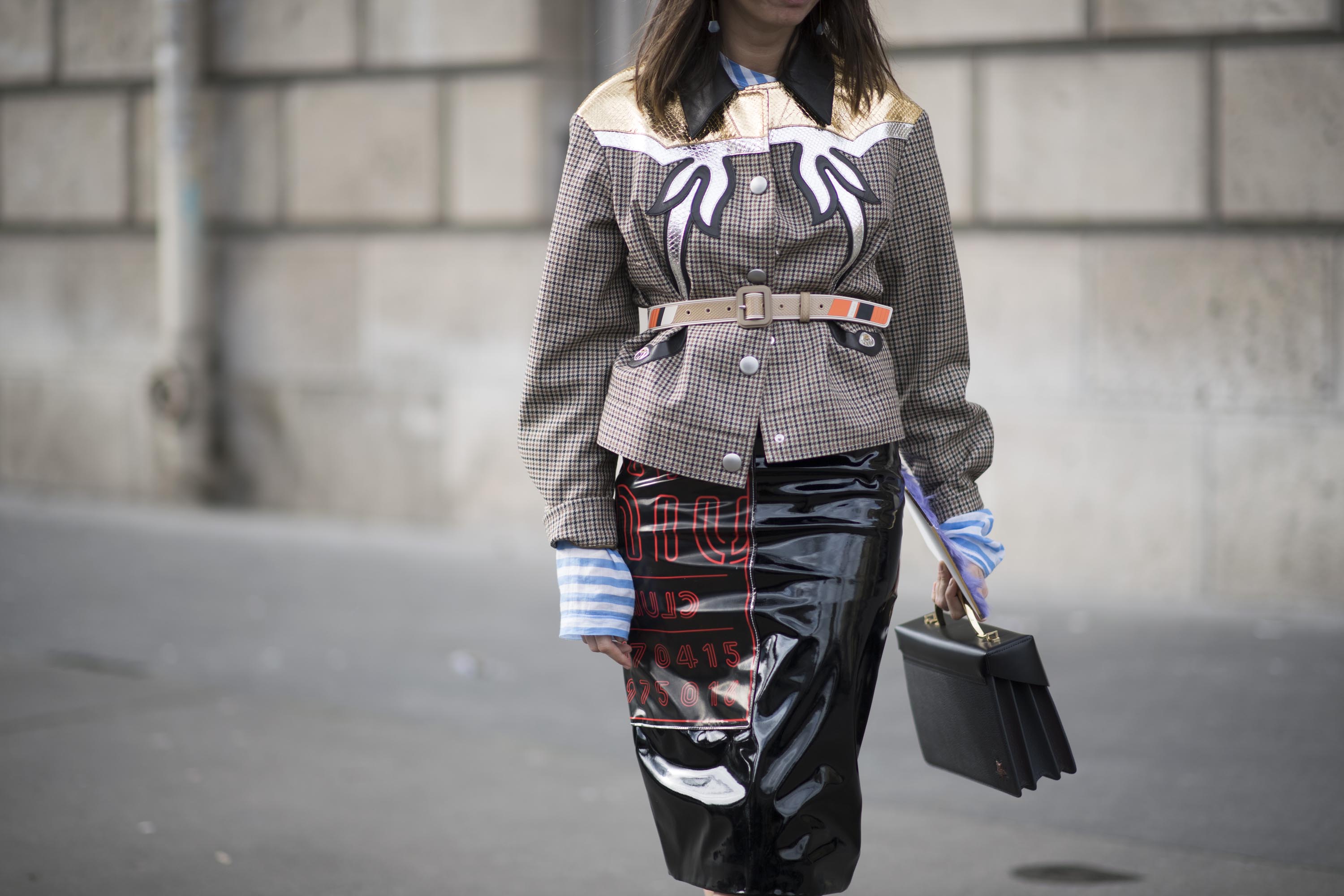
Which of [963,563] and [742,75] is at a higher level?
[742,75]

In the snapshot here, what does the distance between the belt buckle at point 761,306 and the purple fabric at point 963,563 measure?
16.2 inches

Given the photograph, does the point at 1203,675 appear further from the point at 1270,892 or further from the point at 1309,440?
the point at 1270,892

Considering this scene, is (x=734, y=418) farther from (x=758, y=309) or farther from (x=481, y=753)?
(x=481, y=753)

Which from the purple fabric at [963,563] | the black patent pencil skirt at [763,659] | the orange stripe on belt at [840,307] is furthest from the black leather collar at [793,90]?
the purple fabric at [963,563]

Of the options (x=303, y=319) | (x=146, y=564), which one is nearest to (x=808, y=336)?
(x=146, y=564)

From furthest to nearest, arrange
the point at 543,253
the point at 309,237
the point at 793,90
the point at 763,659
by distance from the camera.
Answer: the point at 309,237, the point at 543,253, the point at 793,90, the point at 763,659

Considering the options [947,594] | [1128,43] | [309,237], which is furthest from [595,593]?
[309,237]

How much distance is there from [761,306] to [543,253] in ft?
19.1

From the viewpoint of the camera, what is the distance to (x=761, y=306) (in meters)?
2.33

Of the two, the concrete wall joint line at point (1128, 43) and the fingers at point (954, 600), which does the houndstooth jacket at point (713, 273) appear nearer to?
the fingers at point (954, 600)

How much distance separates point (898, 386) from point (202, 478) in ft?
21.7

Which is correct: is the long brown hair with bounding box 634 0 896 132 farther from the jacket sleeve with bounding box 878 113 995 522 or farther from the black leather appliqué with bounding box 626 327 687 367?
the black leather appliqué with bounding box 626 327 687 367

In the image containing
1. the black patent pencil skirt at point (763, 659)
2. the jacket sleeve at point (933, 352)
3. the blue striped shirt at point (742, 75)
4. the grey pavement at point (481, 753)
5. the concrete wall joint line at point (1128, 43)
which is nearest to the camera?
the black patent pencil skirt at point (763, 659)

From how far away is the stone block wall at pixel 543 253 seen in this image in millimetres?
6070
